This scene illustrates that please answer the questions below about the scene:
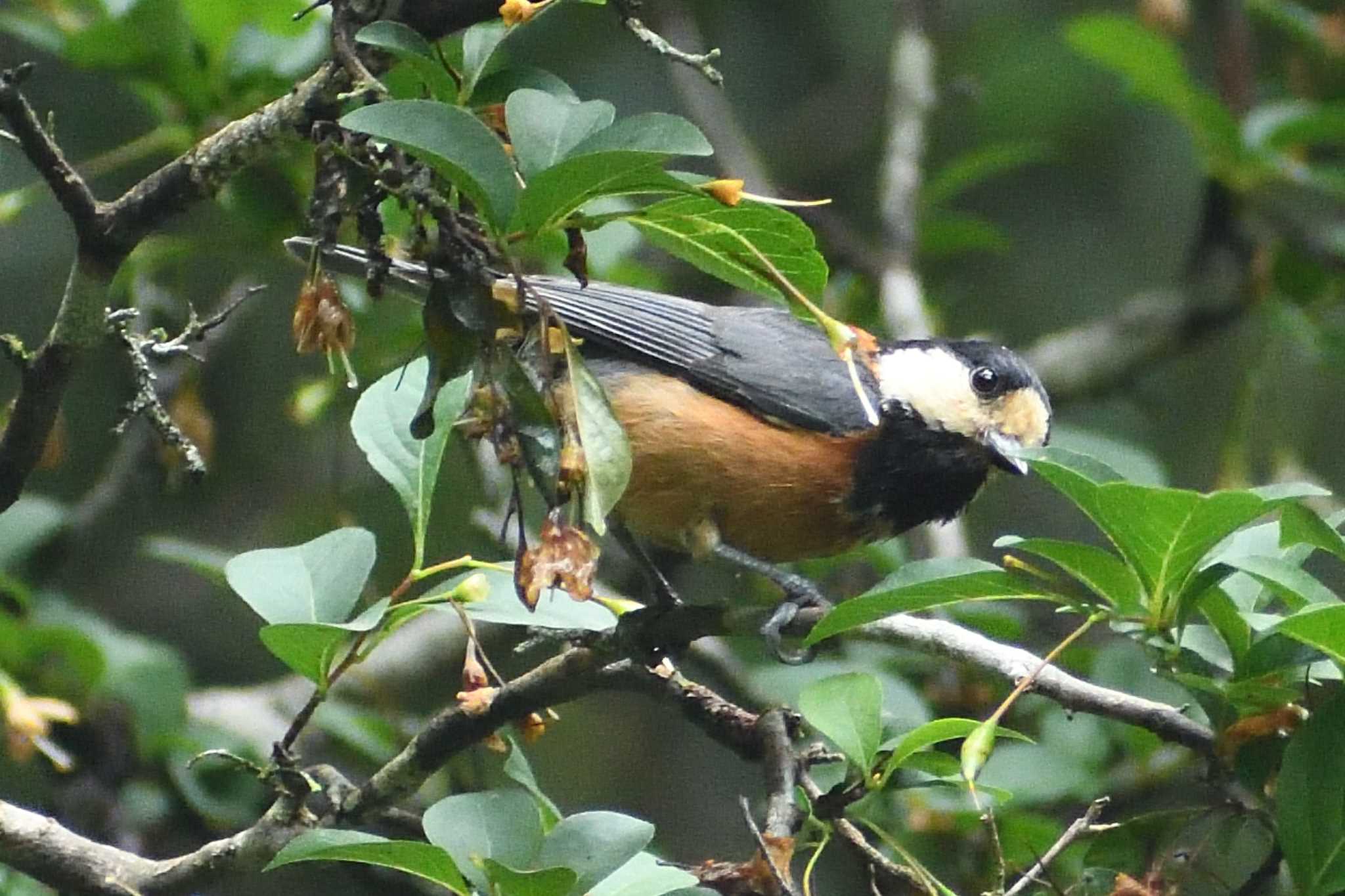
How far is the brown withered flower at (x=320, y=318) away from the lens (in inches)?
78.8

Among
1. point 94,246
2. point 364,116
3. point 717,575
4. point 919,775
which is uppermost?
point 364,116

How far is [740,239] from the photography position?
1.98 metres

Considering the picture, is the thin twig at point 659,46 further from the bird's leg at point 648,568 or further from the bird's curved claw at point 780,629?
the bird's leg at point 648,568

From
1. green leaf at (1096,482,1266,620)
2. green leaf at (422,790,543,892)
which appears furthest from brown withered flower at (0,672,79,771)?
green leaf at (1096,482,1266,620)

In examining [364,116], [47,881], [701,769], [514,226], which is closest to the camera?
[364,116]

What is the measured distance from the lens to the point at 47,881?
89.4 inches

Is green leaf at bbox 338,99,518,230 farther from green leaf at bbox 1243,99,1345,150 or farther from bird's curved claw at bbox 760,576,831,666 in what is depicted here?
green leaf at bbox 1243,99,1345,150

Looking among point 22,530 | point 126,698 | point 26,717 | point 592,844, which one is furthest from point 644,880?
point 22,530

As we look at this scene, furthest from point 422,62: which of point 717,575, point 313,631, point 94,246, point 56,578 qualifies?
point 717,575

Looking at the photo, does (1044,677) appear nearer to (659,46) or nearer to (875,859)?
(875,859)

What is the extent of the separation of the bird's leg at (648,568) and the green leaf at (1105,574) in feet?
2.21

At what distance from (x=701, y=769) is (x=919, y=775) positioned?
391 centimetres

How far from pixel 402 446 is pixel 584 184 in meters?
0.67

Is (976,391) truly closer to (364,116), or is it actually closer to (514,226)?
(514,226)
